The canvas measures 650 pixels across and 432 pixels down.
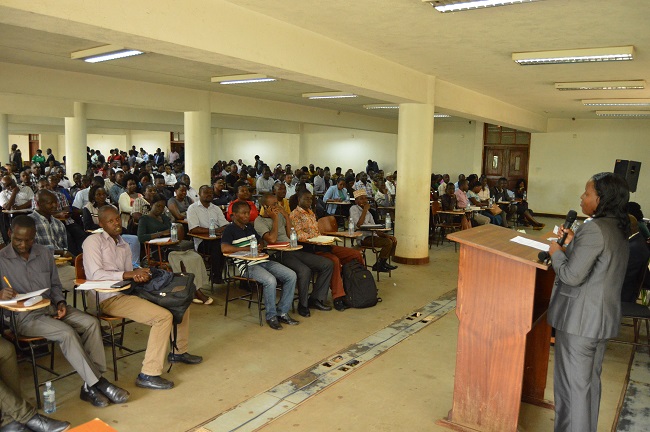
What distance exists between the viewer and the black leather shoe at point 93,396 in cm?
382

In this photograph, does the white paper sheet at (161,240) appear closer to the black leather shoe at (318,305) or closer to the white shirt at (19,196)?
the black leather shoe at (318,305)

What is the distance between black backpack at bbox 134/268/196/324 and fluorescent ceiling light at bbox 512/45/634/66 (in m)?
5.07

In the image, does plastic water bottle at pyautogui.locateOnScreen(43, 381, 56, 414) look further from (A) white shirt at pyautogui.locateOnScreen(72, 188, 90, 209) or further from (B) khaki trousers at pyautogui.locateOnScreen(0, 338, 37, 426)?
(A) white shirt at pyautogui.locateOnScreen(72, 188, 90, 209)

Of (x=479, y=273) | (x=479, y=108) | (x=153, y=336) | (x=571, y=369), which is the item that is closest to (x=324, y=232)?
(x=153, y=336)

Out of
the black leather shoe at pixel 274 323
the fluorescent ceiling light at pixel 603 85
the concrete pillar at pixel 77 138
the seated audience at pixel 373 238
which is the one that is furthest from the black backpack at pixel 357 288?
the concrete pillar at pixel 77 138

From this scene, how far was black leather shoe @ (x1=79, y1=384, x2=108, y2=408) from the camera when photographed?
3.82 meters

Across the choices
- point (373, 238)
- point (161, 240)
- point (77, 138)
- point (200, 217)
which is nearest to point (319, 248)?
point (373, 238)

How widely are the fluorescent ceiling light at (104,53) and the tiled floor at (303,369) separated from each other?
3.74 metres

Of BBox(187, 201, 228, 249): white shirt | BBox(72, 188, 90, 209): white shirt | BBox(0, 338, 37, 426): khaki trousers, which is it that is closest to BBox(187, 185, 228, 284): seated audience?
BBox(187, 201, 228, 249): white shirt

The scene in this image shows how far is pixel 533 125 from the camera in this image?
14727 millimetres

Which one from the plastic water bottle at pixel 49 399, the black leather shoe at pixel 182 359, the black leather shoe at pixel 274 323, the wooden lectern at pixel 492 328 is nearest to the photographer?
the wooden lectern at pixel 492 328

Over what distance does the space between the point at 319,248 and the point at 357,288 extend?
77cm

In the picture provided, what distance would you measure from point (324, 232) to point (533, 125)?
9871 mm

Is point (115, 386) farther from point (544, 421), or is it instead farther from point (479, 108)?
point (479, 108)
